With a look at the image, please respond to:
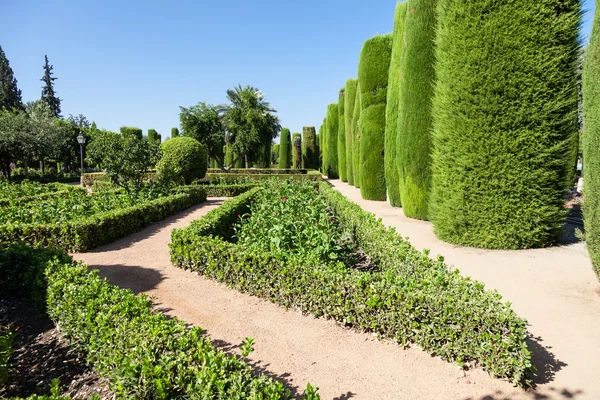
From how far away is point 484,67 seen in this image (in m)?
6.55

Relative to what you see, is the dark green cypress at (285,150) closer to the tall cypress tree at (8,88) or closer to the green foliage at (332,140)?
the green foliage at (332,140)

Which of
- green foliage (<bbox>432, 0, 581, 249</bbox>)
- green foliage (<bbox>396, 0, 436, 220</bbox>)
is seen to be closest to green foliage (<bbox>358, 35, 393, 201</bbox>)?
green foliage (<bbox>396, 0, 436, 220</bbox>)

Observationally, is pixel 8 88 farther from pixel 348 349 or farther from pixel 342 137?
pixel 348 349

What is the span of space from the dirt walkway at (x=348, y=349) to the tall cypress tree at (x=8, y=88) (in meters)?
52.9

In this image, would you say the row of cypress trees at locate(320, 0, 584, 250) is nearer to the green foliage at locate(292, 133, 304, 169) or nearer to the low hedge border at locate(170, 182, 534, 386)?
the low hedge border at locate(170, 182, 534, 386)

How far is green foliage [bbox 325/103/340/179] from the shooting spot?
89.6ft

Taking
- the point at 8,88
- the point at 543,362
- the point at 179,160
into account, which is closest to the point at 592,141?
the point at 543,362

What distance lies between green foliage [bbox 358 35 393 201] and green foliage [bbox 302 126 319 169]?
72.5ft

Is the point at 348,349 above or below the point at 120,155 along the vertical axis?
below

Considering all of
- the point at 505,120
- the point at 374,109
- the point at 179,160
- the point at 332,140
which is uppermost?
the point at 374,109

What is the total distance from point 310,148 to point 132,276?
32.2m

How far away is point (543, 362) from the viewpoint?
10.1 feet

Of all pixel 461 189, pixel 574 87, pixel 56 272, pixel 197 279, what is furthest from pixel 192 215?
pixel 574 87

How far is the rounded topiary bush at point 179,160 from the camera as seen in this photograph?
16.7 metres
